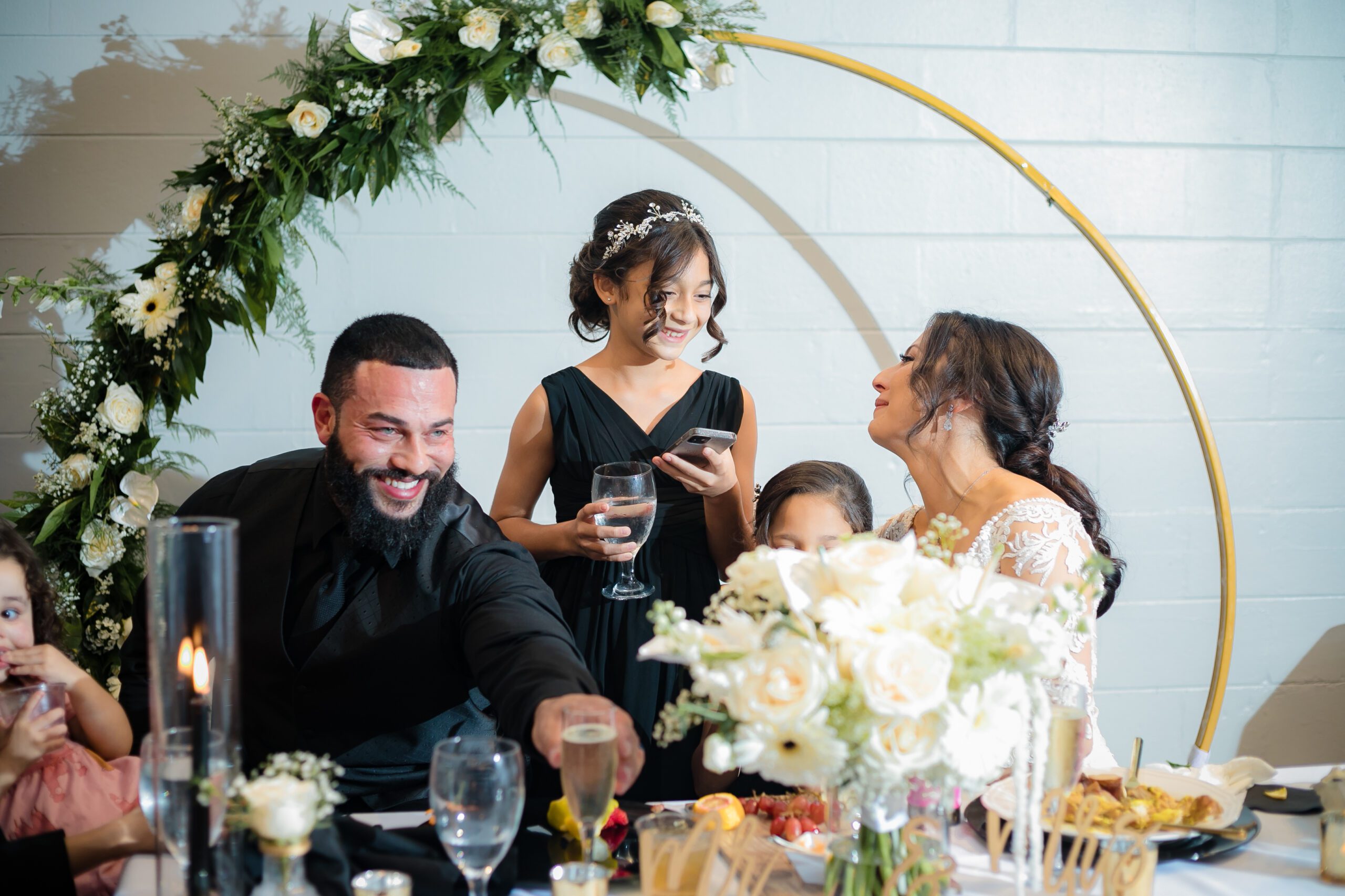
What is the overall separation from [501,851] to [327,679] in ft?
3.01

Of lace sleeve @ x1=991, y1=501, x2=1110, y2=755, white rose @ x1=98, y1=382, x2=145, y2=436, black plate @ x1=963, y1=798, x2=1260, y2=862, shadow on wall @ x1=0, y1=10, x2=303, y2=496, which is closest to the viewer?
black plate @ x1=963, y1=798, x2=1260, y2=862

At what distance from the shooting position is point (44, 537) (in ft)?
8.22

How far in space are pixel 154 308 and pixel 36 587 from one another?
2.54 ft

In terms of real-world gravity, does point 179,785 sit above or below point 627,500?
below

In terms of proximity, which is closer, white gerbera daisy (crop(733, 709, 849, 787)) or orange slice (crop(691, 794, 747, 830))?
white gerbera daisy (crop(733, 709, 849, 787))

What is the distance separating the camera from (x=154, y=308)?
8.29ft

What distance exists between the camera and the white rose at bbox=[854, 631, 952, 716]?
0.98 meters

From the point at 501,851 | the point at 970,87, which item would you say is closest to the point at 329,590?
the point at 501,851

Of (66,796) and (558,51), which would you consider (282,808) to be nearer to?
(66,796)

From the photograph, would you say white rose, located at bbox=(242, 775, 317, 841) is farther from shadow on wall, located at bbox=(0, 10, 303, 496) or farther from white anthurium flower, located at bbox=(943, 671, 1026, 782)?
shadow on wall, located at bbox=(0, 10, 303, 496)

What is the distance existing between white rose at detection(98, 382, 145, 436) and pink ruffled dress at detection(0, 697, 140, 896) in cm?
101

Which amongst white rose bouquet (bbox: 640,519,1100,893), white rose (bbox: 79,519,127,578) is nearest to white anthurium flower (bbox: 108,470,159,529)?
white rose (bbox: 79,519,127,578)

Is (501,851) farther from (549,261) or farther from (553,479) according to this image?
(549,261)

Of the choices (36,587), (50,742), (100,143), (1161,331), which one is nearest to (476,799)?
(50,742)
